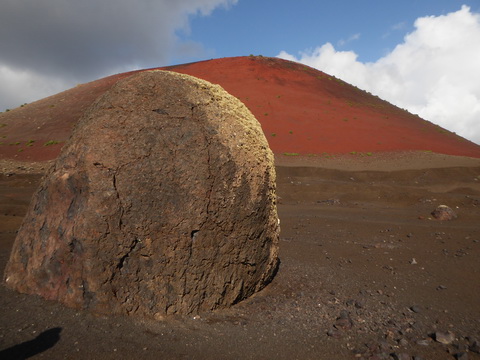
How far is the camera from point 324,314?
3.46m

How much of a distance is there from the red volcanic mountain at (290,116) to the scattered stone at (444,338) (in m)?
16.8

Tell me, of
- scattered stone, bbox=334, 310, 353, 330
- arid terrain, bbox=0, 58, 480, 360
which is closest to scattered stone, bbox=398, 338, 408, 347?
arid terrain, bbox=0, 58, 480, 360

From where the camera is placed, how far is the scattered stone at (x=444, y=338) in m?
3.01

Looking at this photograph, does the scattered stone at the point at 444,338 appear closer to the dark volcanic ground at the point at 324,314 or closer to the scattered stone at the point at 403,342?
the dark volcanic ground at the point at 324,314

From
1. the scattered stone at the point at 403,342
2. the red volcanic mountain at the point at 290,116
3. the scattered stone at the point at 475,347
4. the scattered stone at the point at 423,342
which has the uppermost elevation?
the red volcanic mountain at the point at 290,116

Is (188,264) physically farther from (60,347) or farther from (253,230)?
(60,347)

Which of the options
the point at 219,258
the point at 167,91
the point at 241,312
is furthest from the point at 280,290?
the point at 167,91

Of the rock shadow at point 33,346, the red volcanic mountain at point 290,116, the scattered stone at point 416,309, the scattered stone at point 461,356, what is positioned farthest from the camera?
the red volcanic mountain at point 290,116

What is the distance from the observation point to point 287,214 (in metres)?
9.06

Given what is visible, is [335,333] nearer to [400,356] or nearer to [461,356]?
[400,356]

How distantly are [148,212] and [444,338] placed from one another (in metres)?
2.83

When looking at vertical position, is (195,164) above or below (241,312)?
above

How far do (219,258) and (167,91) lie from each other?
1795mm

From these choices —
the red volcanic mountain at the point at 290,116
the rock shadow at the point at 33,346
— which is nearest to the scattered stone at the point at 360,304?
the rock shadow at the point at 33,346
